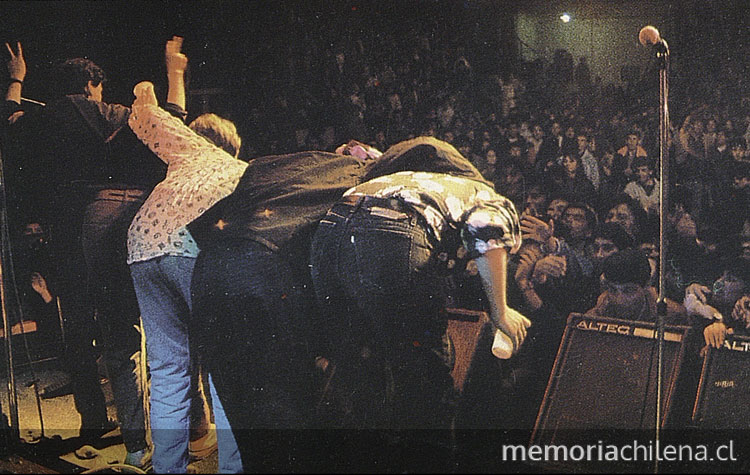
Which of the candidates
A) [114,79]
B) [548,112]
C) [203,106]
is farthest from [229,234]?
[548,112]

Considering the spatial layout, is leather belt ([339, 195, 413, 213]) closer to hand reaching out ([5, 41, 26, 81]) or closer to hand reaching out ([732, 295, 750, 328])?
hand reaching out ([732, 295, 750, 328])

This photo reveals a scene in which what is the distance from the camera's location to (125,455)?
2.85 metres

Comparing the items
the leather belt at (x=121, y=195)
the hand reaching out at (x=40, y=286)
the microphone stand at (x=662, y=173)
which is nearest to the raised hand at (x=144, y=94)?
the leather belt at (x=121, y=195)

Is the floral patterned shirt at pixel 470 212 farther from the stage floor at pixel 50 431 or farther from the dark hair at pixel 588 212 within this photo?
the stage floor at pixel 50 431

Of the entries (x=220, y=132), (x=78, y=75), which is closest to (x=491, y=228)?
(x=220, y=132)

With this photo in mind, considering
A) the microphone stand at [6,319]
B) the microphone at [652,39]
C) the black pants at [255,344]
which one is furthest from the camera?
the microphone stand at [6,319]

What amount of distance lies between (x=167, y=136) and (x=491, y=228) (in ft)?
4.31

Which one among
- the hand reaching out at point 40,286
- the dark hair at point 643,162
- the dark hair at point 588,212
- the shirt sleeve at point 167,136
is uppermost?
the shirt sleeve at point 167,136

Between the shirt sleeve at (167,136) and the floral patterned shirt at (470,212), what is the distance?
31.6 inches

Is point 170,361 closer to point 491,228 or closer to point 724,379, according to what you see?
point 491,228

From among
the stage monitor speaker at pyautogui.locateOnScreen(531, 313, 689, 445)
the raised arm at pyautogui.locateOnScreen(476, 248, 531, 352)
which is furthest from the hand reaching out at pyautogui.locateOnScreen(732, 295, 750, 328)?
the raised arm at pyautogui.locateOnScreen(476, 248, 531, 352)

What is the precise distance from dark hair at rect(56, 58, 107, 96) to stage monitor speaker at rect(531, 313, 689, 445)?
2064mm

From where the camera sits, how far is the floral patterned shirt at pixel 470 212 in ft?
8.23

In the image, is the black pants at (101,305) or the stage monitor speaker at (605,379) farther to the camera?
the black pants at (101,305)
